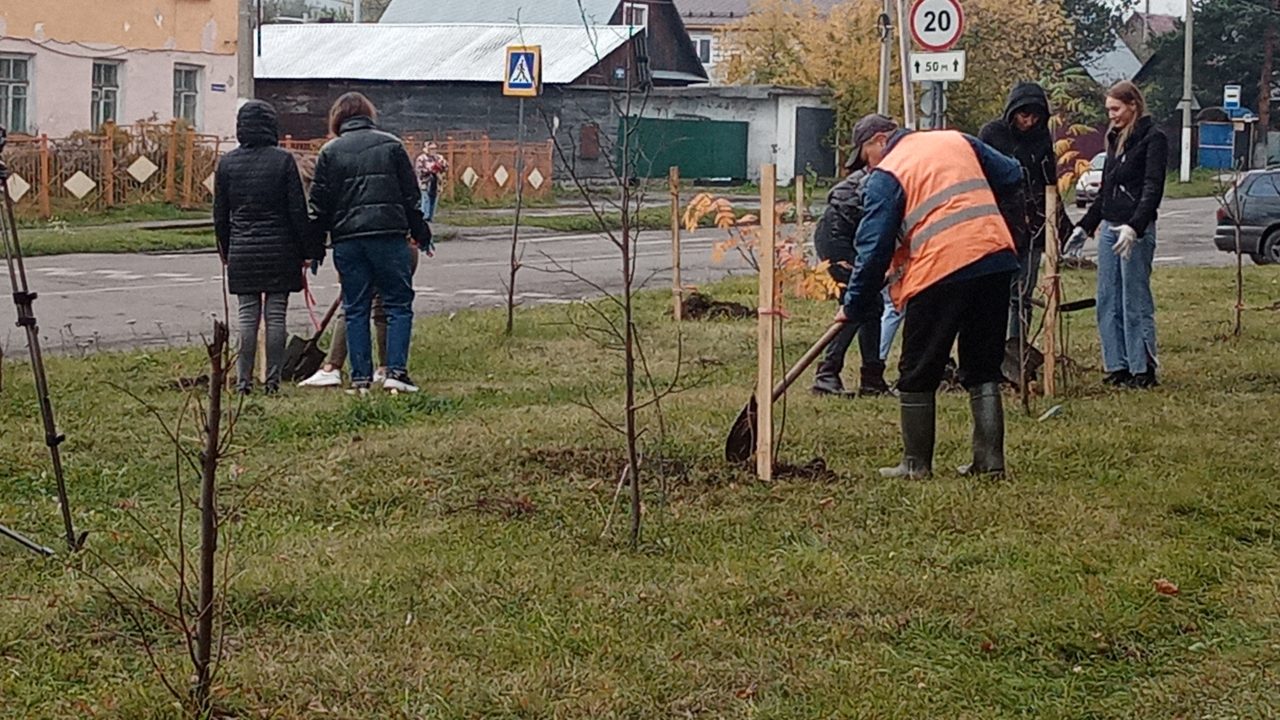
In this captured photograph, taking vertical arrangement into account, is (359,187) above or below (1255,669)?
above

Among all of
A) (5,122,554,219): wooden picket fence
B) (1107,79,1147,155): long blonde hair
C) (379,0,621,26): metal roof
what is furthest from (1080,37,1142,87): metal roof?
(1107,79,1147,155): long blonde hair

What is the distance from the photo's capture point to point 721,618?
5438mm

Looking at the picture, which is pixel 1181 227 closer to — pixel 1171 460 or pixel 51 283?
pixel 51 283

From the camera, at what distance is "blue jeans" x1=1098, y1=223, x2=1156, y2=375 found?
1031 centimetres

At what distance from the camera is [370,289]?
1027cm

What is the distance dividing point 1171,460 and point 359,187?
14.9ft

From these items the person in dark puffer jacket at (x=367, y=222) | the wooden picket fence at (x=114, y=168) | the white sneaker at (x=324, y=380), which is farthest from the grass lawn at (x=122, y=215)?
the person in dark puffer jacket at (x=367, y=222)

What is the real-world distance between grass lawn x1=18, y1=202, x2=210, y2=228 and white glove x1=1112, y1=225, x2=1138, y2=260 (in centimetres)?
1899

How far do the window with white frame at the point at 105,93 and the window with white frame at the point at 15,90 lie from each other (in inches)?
57.0

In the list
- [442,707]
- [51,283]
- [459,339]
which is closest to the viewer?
[442,707]

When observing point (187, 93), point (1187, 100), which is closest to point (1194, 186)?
point (1187, 100)

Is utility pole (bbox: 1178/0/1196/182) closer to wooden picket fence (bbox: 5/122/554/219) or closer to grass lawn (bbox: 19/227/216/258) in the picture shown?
wooden picket fence (bbox: 5/122/554/219)

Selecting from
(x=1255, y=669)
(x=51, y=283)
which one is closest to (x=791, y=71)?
(x=51, y=283)

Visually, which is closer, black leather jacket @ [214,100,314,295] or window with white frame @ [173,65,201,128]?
black leather jacket @ [214,100,314,295]
